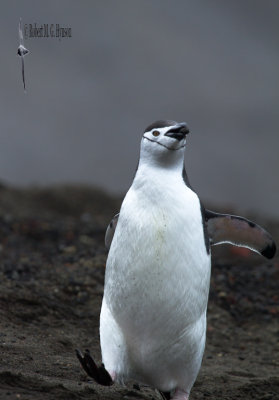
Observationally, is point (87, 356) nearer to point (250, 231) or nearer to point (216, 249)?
point (250, 231)

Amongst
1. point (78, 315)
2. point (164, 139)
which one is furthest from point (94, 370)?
point (78, 315)

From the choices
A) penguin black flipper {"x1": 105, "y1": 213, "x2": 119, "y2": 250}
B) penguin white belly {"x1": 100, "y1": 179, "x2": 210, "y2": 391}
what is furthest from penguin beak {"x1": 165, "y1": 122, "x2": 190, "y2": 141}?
penguin black flipper {"x1": 105, "y1": 213, "x2": 119, "y2": 250}

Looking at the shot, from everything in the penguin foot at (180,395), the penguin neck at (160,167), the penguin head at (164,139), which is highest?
the penguin head at (164,139)

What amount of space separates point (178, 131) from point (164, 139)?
87 millimetres

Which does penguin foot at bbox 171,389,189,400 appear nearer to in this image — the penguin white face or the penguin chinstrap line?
the penguin chinstrap line

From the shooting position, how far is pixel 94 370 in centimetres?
339

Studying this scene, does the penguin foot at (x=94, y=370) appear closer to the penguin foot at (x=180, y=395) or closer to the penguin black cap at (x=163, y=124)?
the penguin foot at (x=180, y=395)

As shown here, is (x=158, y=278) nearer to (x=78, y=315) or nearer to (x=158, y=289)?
(x=158, y=289)

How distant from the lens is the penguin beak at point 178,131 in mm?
3451

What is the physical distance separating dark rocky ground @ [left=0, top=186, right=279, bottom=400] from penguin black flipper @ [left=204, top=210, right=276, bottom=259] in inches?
35.5

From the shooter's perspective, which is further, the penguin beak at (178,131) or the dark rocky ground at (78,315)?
the dark rocky ground at (78,315)

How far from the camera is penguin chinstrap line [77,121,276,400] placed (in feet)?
11.4

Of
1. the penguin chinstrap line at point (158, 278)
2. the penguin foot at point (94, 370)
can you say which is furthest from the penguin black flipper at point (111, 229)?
the penguin foot at point (94, 370)

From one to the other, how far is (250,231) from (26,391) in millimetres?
1566
